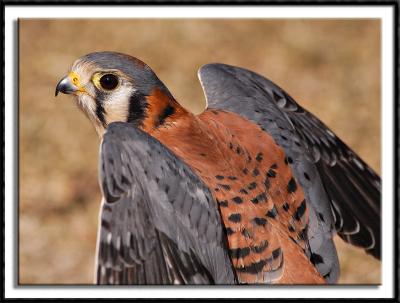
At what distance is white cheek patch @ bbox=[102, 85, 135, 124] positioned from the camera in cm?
430

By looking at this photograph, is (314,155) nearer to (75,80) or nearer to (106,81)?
(106,81)

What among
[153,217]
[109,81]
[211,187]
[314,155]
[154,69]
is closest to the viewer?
[153,217]

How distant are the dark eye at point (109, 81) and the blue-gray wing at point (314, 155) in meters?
0.79

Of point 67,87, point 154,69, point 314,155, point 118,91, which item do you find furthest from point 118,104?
point 154,69

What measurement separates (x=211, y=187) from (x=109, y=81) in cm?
72

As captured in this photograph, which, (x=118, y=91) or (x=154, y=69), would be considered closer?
(x=118, y=91)

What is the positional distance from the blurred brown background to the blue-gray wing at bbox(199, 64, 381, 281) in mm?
1162

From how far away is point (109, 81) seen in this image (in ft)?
14.1

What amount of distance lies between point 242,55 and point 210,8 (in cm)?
347

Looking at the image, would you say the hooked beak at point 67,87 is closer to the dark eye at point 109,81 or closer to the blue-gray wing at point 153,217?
the dark eye at point 109,81

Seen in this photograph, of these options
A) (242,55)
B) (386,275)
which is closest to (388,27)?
(386,275)

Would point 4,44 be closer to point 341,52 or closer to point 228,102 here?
point 228,102

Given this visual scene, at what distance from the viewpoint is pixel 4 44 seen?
4758 millimetres

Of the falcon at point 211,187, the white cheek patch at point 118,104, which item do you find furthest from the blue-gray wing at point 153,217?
the white cheek patch at point 118,104
